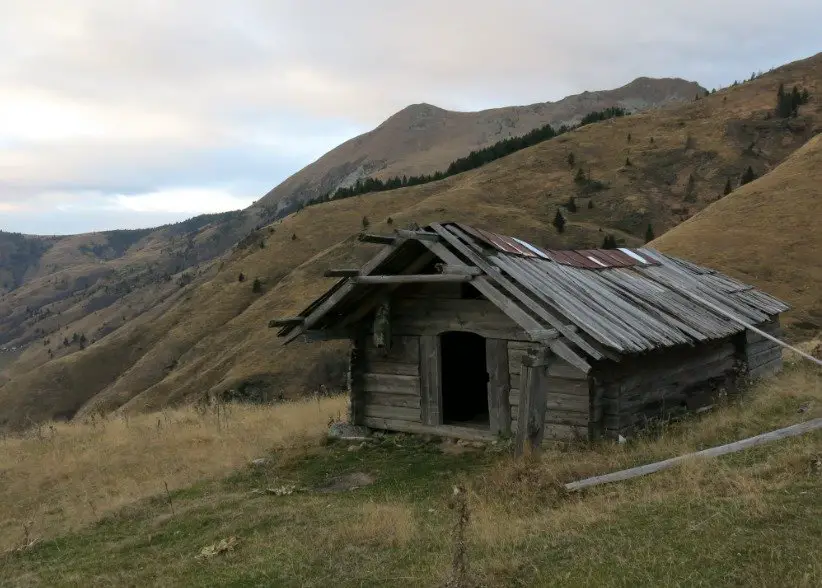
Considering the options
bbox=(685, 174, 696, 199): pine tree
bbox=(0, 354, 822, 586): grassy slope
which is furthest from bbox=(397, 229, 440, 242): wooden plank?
bbox=(685, 174, 696, 199): pine tree

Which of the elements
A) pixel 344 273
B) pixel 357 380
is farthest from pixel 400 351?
pixel 344 273

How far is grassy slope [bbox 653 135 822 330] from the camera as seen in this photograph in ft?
82.8

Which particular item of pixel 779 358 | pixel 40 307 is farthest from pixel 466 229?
pixel 40 307

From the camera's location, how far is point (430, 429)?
12117mm

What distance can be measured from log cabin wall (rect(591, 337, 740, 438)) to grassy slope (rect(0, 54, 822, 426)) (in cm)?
2212

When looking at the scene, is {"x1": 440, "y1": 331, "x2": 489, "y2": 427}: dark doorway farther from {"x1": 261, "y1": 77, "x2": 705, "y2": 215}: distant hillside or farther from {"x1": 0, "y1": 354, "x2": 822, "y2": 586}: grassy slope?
{"x1": 261, "y1": 77, "x2": 705, "y2": 215}: distant hillside

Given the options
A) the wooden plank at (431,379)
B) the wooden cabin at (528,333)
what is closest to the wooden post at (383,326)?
the wooden cabin at (528,333)

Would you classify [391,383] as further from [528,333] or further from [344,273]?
[528,333]

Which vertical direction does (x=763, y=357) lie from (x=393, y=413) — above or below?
above

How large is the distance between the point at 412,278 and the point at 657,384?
4.68 m

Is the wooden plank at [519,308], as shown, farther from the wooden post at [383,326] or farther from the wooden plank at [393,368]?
the wooden plank at [393,368]

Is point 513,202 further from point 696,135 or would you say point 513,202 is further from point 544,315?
point 544,315

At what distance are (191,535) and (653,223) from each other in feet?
139

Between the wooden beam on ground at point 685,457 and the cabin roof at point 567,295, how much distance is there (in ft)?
5.45
